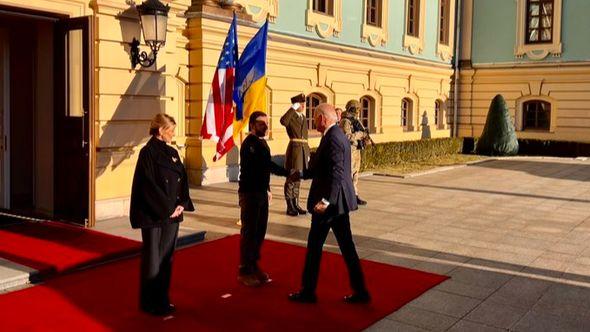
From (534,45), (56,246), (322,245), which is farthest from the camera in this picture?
(534,45)

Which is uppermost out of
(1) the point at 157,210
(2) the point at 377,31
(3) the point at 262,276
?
(2) the point at 377,31

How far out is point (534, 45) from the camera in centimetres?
2552

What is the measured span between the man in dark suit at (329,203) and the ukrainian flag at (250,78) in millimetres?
3795

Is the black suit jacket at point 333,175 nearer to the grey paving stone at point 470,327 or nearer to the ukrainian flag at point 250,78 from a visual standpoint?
the grey paving stone at point 470,327

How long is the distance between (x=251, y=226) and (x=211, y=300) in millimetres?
881

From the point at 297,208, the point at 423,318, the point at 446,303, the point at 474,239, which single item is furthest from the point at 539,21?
the point at 423,318

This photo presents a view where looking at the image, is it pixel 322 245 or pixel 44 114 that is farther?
pixel 44 114

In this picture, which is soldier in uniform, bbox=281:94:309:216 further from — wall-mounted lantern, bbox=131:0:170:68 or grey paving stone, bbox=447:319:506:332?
grey paving stone, bbox=447:319:506:332

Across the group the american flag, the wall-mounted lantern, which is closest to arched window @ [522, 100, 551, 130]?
the american flag

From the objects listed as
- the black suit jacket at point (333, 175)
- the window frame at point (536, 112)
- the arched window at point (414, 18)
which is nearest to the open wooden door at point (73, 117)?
the black suit jacket at point (333, 175)

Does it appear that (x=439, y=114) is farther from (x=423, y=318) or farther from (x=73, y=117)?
(x=423, y=318)

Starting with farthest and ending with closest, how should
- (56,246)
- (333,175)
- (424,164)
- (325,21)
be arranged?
(424,164) → (325,21) → (56,246) → (333,175)

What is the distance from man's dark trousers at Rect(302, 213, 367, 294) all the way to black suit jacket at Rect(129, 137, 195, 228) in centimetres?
132

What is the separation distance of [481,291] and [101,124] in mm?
5791
